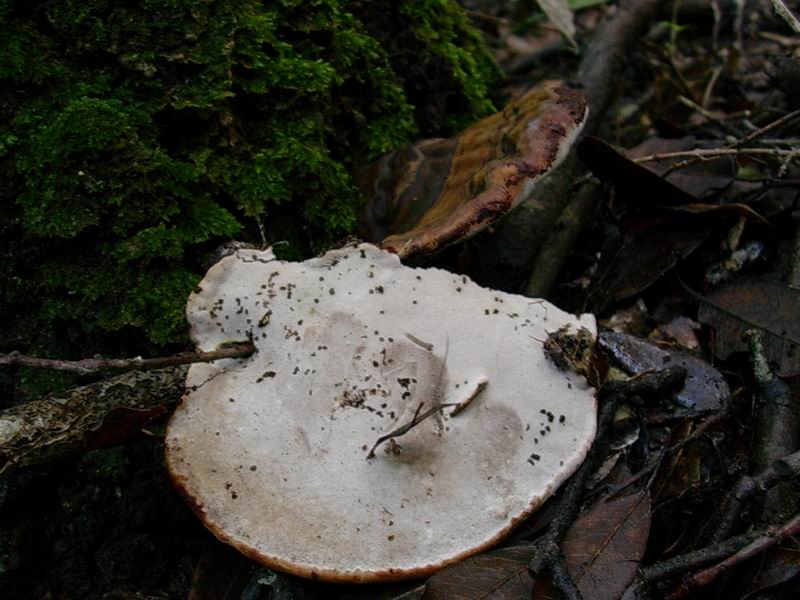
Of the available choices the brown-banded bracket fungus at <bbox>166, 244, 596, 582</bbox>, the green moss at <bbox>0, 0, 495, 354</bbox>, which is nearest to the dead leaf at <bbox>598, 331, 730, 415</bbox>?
the brown-banded bracket fungus at <bbox>166, 244, 596, 582</bbox>

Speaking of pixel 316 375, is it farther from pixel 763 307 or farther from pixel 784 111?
pixel 784 111

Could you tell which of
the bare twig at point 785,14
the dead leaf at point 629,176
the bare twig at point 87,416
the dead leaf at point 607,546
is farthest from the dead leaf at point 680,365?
the bare twig at point 87,416


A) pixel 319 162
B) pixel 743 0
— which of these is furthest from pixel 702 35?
pixel 319 162

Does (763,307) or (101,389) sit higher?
(763,307)

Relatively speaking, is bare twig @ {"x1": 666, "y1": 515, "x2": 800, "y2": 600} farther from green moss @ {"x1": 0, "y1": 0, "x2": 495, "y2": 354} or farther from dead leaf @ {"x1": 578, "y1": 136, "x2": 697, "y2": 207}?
green moss @ {"x1": 0, "y1": 0, "x2": 495, "y2": 354}

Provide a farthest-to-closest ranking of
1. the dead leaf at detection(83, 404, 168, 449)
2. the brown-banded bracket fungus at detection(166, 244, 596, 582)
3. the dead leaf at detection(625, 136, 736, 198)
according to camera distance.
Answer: the dead leaf at detection(625, 136, 736, 198) < the dead leaf at detection(83, 404, 168, 449) < the brown-banded bracket fungus at detection(166, 244, 596, 582)

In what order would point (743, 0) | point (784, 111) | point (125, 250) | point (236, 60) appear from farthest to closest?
point (743, 0)
point (784, 111)
point (236, 60)
point (125, 250)

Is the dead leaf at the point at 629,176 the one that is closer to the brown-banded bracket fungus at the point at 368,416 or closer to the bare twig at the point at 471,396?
the brown-banded bracket fungus at the point at 368,416
